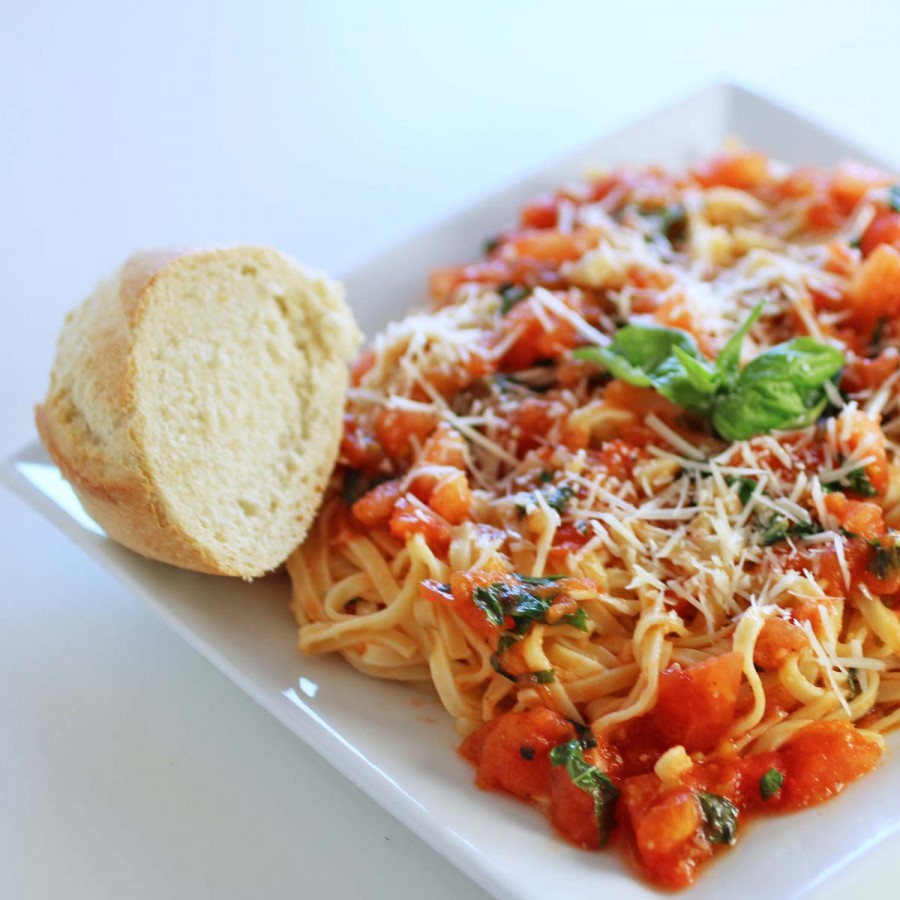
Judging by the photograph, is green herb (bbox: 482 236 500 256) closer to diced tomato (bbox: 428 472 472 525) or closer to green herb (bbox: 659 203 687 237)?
green herb (bbox: 659 203 687 237)

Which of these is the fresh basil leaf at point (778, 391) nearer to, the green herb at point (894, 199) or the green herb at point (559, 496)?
the green herb at point (559, 496)

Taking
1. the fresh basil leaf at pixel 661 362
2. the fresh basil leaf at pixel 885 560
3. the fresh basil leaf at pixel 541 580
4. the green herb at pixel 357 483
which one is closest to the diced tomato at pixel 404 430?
the green herb at pixel 357 483

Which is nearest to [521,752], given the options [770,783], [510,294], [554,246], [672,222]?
[770,783]

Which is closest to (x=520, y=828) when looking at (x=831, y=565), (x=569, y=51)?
(x=831, y=565)

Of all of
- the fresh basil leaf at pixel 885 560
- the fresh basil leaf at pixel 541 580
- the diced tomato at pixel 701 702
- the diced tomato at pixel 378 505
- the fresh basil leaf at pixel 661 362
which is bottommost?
the diced tomato at pixel 701 702

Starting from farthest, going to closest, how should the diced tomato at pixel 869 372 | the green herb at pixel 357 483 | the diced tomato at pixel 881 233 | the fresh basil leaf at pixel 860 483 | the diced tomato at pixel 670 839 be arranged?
the diced tomato at pixel 881 233, the green herb at pixel 357 483, the diced tomato at pixel 869 372, the fresh basil leaf at pixel 860 483, the diced tomato at pixel 670 839

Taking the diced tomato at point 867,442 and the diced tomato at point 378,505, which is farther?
the diced tomato at point 378,505

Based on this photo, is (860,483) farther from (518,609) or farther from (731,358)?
(518,609)
